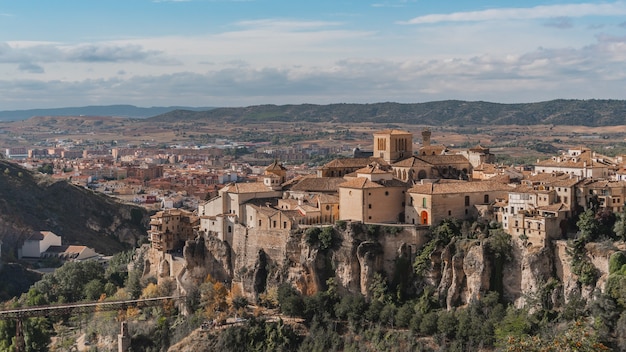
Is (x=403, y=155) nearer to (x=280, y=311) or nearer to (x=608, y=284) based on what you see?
(x=280, y=311)

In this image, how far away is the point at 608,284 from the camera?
123 ft

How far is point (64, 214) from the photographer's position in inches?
3506

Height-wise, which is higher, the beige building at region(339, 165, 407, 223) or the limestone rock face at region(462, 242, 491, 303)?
the beige building at region(339, 165, 407, 223)

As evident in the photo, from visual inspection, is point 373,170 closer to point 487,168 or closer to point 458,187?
point 458,187

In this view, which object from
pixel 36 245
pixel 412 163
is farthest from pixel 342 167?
pixel 36 245

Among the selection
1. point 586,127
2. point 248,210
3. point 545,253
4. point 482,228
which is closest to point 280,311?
point 248,210

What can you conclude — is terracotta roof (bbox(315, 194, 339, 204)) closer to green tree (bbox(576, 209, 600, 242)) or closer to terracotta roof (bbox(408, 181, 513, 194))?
terracotta roof (bbox(408, 181, 513, 194))

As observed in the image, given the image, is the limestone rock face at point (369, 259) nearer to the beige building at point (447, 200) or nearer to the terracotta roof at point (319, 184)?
the beige building at point (447, 200)

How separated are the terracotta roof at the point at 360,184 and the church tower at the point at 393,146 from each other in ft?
23.0

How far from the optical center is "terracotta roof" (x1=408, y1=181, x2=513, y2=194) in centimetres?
4453

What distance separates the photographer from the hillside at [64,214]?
8188cm

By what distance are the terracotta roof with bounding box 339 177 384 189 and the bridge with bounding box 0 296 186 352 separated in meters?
10.9

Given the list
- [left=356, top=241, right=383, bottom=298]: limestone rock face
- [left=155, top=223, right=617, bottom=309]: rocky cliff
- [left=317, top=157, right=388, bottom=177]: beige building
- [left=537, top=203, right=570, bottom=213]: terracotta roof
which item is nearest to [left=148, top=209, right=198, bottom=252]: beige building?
[left=155, top=223, right=617, bottom=309]: rocky cliff

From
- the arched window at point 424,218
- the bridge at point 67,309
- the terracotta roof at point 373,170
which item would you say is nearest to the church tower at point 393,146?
the terracotta roof at point 373,170
